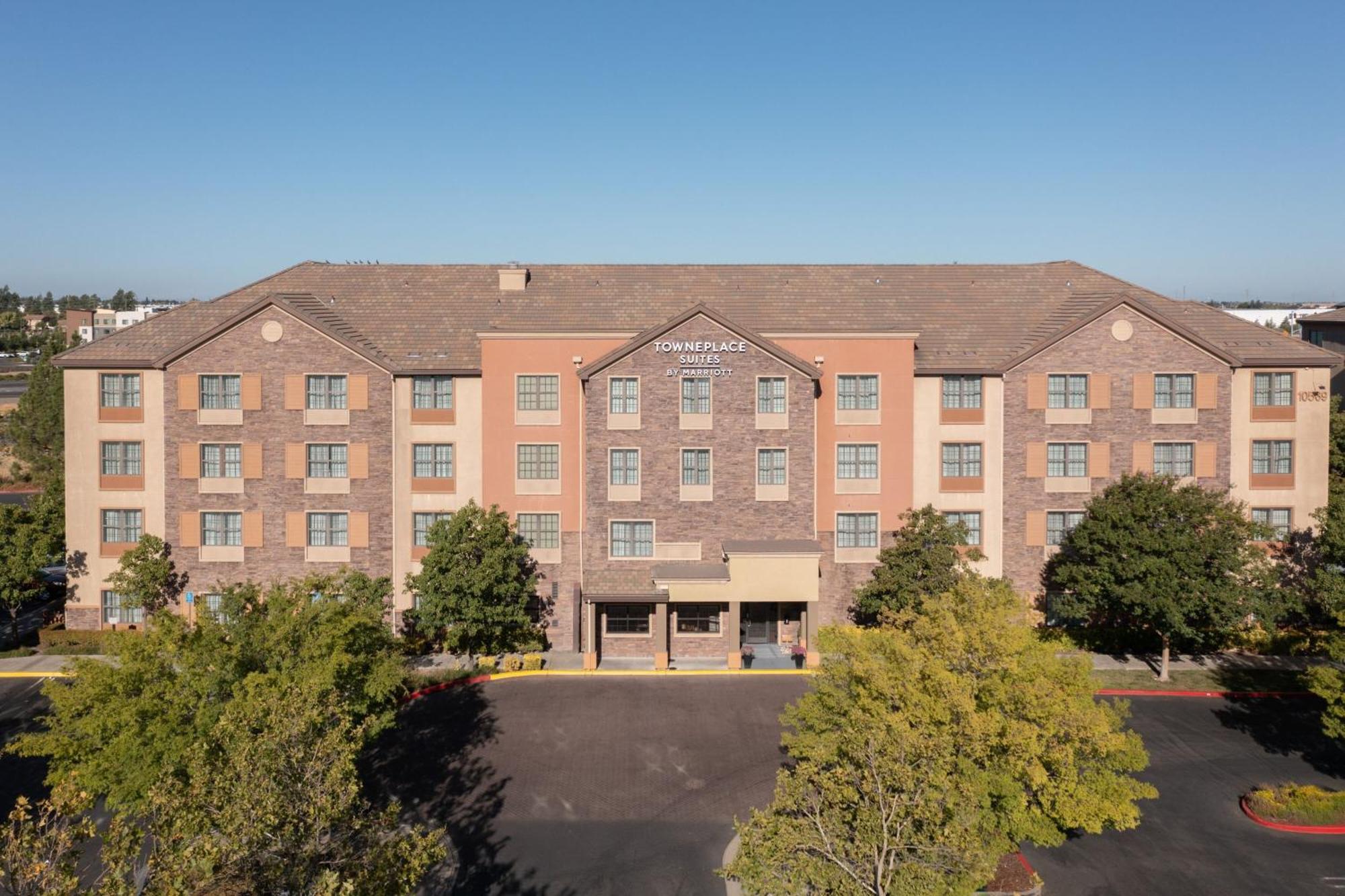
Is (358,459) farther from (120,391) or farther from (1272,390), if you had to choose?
(1272,390)

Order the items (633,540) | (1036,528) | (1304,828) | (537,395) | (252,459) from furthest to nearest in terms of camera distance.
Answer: (1036,528) < (252,459) < (537,395) < (633,540) < (1304,828)

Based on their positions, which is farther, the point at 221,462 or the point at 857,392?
the point at 221,462

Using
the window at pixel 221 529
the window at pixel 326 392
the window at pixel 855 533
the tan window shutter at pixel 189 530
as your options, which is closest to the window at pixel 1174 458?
the window at pixel 855 533

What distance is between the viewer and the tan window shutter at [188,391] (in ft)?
141

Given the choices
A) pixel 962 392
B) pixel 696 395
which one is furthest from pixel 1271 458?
pixel 696 395

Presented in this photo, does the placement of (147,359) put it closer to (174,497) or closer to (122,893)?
(174,497)

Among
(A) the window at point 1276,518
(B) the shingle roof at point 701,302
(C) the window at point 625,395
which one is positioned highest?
(B) the shingle roof at point 701,302

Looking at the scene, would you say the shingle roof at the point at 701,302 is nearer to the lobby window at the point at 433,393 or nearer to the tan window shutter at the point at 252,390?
the lobby window at the point at 433,393

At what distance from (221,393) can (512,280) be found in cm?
1444

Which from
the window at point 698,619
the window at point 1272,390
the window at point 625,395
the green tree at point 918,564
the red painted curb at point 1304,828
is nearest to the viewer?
the red painted curb at point 1304,828

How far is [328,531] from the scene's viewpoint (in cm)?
4338

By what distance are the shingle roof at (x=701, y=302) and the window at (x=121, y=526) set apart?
678 centimetres

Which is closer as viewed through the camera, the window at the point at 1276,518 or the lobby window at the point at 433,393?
the lobby window at the point at 433,393

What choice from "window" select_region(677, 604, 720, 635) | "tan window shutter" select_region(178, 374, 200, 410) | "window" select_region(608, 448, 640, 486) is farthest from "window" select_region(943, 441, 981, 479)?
"tan window shutter" select_region(178, 374, 200, 410)
